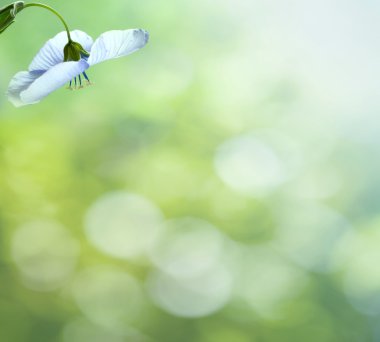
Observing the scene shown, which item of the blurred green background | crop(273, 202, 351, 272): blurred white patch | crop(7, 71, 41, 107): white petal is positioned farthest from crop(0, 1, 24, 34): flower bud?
crop(273, 202, 351, 272): blurred white patch

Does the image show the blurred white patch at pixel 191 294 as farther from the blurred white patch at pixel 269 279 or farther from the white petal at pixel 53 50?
the white petal at pixel 53 50

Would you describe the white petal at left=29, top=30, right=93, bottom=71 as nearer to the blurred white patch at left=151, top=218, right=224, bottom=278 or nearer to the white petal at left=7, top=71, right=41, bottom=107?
the white petal at left=7, top=71, right=41, bottom=107

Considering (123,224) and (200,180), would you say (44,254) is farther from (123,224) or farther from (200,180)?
(200,180)

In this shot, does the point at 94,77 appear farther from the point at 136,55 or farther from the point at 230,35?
the point at 230,35

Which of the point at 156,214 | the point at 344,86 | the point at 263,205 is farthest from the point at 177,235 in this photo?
the point at 344,86

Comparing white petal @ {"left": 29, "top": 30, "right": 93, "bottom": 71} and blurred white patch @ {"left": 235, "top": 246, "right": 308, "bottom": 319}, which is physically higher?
white petal @ {"left": 29, "top": 30, "right": 93, "bottom": 71}

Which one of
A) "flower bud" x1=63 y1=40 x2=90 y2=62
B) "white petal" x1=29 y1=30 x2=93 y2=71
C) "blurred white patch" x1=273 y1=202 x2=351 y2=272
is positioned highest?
"white petal" x1=29 y1=30 x2=93 y2=71
